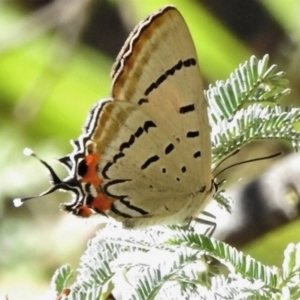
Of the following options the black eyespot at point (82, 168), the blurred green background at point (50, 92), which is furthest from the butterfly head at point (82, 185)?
the blurred green background at point (50, 92)

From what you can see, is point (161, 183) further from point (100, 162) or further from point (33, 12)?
point (33, 12)

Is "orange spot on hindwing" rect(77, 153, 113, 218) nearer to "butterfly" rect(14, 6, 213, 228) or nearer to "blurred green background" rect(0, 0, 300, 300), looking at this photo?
"butterfly" rect(14, 6, 213, 228)

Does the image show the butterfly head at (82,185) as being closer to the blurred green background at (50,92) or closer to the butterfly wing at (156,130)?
the butterfly wing at (156,130)

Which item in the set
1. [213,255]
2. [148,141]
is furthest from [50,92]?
[213,255]

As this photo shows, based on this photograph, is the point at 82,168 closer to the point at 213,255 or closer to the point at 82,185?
the point at 82,185

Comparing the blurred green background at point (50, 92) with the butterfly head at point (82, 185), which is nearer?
the butterfly head at point (82, 185)

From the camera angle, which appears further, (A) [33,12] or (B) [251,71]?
(A) [33,12]

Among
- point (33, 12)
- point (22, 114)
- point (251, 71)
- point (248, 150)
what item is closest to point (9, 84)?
point (22, 114)

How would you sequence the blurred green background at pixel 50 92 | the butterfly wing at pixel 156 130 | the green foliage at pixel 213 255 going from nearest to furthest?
the green foliage at pixel 213 255
the butterfly wing at pixel 156 130
the blurred green background at pixel 50 92

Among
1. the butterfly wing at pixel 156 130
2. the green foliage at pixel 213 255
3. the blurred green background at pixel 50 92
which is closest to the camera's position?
the green foliage at pixel 213 255
